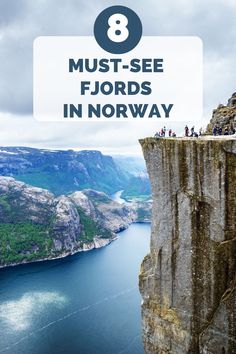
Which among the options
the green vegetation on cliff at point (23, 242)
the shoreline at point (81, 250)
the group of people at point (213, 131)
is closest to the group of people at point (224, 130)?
the group of people at point (213, 131)

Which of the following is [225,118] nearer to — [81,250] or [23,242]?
[81,250]

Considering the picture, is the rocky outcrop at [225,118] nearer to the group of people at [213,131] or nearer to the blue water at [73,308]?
the group of people at [213,131]

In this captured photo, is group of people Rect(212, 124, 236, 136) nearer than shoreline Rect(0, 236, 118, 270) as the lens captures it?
Yes

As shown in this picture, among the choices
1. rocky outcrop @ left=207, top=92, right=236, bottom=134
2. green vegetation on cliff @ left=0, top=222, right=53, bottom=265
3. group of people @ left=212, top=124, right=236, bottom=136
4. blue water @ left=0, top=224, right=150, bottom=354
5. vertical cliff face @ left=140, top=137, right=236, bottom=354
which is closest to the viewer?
vertical cliff face @ left=140, top=137, right=236, bottom=354

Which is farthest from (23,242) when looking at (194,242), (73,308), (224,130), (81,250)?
(194,242)

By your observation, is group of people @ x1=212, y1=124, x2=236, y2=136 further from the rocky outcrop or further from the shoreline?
the shoreline

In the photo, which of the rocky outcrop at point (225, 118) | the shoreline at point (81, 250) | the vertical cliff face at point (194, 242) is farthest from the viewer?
the shoreline at point (81, 250)

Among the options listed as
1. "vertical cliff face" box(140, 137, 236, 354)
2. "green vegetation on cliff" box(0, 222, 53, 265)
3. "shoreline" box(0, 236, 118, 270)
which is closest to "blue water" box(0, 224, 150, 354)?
"shoreline" box(0, 236, 118, 270)
